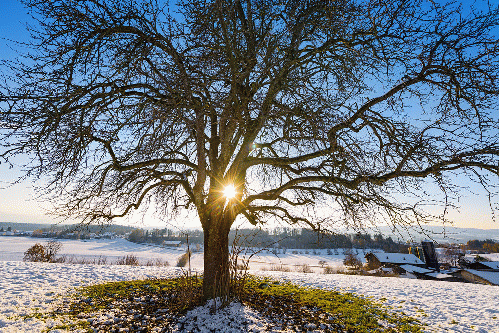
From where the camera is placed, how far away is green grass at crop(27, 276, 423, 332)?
461 cm

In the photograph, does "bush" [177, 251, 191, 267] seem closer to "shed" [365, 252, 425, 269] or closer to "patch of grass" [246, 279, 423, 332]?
"patch of grass" [246, 279, 423, 332]

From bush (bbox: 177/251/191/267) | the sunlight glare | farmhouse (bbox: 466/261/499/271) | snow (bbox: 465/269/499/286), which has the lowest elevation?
farmhouse (bbox: 466/261/499/271)

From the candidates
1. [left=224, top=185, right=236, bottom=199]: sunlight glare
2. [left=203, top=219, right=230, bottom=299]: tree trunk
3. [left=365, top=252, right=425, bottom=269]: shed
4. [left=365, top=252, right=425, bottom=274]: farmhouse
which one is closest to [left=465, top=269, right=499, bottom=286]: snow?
[left=365, top=252, right=425, bottom=274]: farmhouse

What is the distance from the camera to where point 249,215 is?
6.45m

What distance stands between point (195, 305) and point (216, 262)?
1059 mm

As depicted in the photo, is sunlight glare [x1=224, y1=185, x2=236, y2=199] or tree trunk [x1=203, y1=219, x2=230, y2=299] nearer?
tree trunk [x1=203, y1=219, x2=230, y2=299]

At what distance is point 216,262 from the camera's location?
5.72 m

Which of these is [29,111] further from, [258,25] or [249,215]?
[249,215]

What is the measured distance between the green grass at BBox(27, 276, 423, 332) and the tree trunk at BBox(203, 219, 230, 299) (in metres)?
0.41

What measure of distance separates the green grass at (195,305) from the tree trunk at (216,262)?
410 millimetres

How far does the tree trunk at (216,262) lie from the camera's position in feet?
18.2

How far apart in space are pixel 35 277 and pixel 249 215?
771cm

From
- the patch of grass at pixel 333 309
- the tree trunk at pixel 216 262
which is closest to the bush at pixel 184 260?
the tree trunk at pixel 216 262

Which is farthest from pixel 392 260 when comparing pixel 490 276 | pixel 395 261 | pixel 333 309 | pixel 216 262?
pixel 216 262
